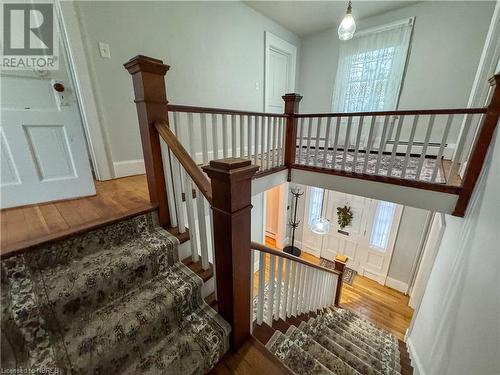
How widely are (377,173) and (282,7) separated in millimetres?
2900

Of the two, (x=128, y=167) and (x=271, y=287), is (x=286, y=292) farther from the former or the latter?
(x=128, y=167)

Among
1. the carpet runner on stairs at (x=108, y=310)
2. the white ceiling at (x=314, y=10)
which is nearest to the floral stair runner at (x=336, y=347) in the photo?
the carpet runner on stairs at (x=108, y=310)

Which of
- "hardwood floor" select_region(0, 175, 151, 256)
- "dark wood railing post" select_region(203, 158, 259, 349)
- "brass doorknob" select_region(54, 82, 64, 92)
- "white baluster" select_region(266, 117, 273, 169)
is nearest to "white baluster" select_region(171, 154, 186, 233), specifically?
"hardwood floor" select_region(0, 175, 151, 256)

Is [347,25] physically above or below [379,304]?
above

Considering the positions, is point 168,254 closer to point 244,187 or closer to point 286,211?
point 244,187

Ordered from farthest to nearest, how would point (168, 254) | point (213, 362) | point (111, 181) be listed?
1. point (111, 181)
2. point (168, 254)
3. point (213, 362)

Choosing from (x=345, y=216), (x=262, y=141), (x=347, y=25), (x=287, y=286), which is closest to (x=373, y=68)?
(x=347, y=25)

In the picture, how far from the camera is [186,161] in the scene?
3.71ft

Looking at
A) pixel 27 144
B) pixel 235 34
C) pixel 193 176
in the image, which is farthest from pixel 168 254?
pixel 235 34

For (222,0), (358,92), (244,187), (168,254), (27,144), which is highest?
(222,0)

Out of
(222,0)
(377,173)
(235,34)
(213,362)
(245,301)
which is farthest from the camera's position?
(235,34)

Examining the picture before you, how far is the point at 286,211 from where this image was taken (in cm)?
497

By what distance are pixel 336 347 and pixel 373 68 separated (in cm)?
404

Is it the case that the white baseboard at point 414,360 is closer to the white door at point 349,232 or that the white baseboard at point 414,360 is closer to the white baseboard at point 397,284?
the white baseboard at point 397,284
